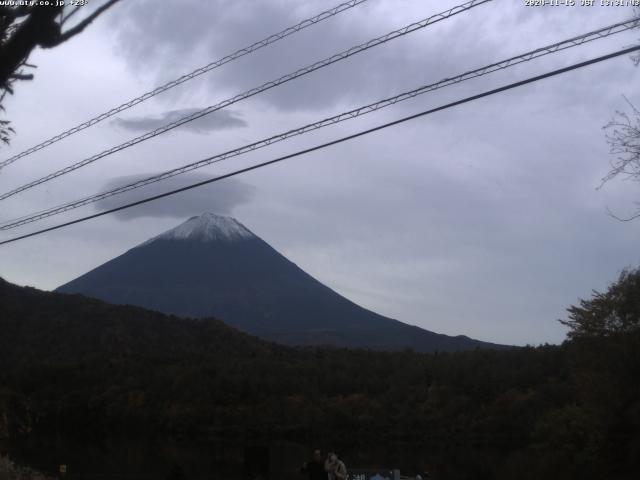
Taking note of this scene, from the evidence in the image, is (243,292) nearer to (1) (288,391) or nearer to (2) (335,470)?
(1) (288,391)

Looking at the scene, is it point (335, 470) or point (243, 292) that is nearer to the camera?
point (335, 470)

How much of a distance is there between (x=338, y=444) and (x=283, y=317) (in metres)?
98.9

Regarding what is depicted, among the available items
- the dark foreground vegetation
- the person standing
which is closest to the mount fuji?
the dark foreground vegetation

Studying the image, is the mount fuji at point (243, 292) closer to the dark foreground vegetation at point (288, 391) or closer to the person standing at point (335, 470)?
→ the dark foreground vegetation at point (288, 391)

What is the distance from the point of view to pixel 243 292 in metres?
167

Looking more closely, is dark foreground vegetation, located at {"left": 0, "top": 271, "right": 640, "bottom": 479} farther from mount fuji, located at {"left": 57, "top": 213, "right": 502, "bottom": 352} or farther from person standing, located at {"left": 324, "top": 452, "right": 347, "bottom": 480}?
mount fuji, located at {"left": 57, "top": 213, "right": 502, "bottom": 352}

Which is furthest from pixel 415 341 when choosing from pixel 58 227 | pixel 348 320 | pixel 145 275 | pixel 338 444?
pixel 58 227

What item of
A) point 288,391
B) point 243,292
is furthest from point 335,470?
point 243,292

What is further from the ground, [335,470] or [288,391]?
[288,391]

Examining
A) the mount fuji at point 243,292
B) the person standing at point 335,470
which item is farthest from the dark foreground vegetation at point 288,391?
the mount fuji at point 243,292

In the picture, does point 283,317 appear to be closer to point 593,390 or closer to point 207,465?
point 207,465

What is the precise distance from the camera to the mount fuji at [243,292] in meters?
141

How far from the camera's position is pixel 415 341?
450ft

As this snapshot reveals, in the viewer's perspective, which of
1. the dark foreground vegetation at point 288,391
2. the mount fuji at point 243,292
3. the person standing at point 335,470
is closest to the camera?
the person standing at point 335,470
